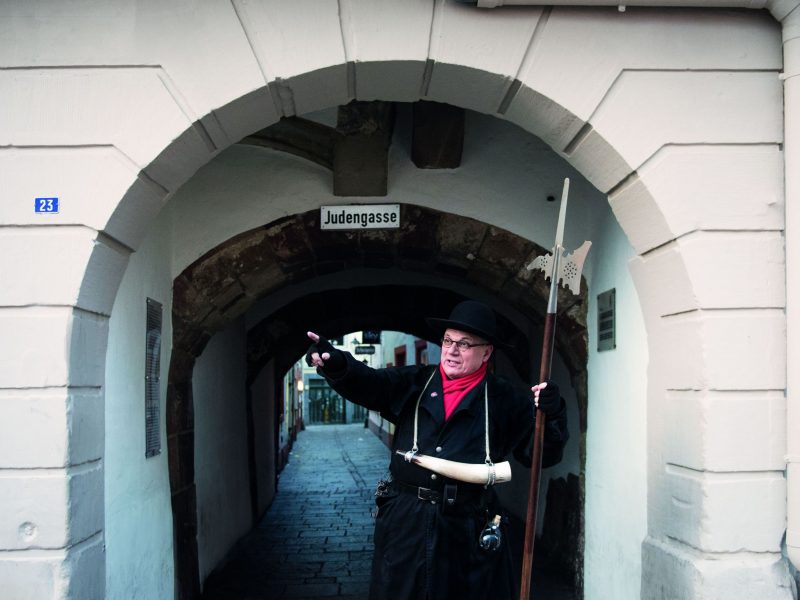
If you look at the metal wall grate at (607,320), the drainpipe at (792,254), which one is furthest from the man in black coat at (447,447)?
the metal wall grate at (607,320)

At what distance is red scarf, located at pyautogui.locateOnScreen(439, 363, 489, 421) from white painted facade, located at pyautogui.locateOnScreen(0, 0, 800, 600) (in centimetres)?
72

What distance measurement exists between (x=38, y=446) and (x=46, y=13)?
5.22ft

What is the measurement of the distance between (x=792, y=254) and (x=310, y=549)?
221 inches

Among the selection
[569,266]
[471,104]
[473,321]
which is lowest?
[473,321]

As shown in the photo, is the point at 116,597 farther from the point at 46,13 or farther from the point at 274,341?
the point at 274,341

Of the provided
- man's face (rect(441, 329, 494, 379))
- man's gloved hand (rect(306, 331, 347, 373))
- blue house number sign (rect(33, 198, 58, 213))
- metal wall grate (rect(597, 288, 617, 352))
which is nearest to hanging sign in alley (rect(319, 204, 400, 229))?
metal wall grate (rect(597, 288, 617, 352))

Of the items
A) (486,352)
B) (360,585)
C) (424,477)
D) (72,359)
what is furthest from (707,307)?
(360,585)

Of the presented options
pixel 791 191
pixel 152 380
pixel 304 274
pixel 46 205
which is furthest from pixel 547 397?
pixel 304 274

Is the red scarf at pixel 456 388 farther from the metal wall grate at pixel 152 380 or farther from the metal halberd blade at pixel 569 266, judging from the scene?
the metal wall grate at pixel 152 380

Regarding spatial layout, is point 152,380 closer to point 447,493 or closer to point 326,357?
point 326,357

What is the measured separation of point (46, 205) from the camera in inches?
117

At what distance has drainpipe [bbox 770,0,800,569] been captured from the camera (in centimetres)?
290

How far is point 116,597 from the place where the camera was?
3.88m

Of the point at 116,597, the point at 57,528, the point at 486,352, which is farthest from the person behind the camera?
the point at 116,597
